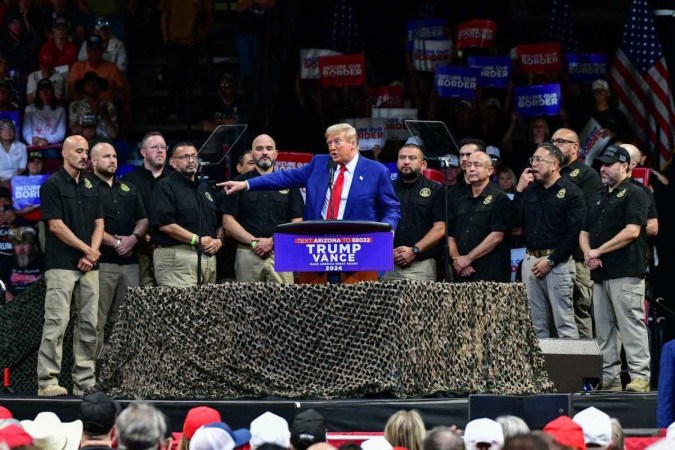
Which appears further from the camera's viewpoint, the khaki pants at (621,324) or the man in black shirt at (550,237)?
the man in black shirt at (550,237)

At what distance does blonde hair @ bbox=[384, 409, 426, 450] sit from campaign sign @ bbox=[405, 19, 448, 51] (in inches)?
444

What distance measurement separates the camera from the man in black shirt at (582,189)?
14477 mm

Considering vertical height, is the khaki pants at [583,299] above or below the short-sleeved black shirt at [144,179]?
below

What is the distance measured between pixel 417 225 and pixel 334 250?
3.33m

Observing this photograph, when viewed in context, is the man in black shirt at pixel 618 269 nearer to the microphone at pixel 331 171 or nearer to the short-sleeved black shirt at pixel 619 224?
the short-sleeved black shirt at pixel 619 224

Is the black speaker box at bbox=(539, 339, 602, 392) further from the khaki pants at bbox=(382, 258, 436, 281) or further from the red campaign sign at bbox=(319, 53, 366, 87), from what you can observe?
the red campaign sign at bbox=(319, 53, 366, 87)

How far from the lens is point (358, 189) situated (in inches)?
495

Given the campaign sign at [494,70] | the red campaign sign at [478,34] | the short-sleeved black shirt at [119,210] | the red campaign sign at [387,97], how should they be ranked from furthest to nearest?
1. the red campaign sign at [387,97]
2. the red campaign sign at [478,34]
3. the campaign sign at [494,70]
4. the short-sleeved black shirt at [119,210]

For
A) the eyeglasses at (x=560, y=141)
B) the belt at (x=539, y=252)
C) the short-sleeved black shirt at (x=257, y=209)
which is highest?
the eyeglasses at (x=560, y=141)

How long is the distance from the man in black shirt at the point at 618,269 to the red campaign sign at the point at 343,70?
5495 mm

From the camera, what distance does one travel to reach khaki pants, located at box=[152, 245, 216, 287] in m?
14.4

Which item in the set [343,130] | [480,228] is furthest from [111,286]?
[480,228]

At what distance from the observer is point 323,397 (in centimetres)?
1170

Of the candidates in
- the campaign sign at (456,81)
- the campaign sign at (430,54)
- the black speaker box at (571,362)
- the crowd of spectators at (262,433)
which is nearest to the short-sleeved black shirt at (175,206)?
the black speaker box at (571,362)
